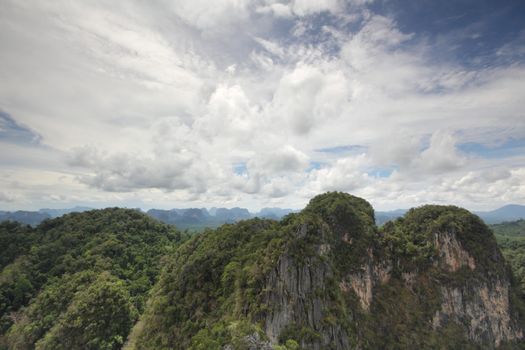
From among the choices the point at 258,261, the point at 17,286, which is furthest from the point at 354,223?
the point at 17,286

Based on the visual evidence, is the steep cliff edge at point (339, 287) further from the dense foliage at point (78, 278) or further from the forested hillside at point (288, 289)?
the dense foliage at point (78, 278)

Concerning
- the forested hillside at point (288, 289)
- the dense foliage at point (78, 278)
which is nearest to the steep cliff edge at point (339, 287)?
the forested hillside at point (288, 289)

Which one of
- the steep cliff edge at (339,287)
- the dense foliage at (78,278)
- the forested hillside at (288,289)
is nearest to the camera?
the steep cliff edge at (339,287)

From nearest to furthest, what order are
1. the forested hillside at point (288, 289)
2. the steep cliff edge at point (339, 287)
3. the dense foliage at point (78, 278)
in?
1. the steep cliff edge at point (339, 287)
2. the forested hillside at point (288, 289)
3. the dense foliage at point (78, 278)

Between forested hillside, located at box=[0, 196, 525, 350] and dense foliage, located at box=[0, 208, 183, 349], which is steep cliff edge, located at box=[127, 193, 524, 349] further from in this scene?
dense foliage, located at box=[0, 208, 183, 349]

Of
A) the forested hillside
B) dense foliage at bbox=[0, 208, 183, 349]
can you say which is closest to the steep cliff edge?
the forested hillside
